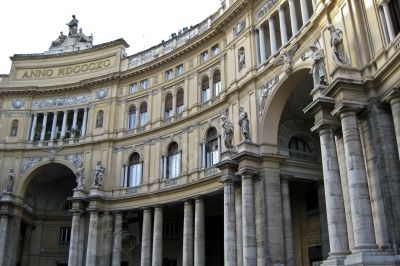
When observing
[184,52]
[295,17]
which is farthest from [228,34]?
[295,17]

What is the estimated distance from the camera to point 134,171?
39312 millimetres

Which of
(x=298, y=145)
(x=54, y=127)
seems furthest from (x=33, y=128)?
(x=298, y=145)

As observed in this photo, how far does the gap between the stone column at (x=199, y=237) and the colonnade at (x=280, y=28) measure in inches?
434

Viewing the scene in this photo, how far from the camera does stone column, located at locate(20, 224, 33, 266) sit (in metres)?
42.6

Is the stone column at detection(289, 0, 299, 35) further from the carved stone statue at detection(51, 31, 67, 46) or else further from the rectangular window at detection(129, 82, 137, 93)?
the carved stone statue at detection(51, 31, 67, 46)

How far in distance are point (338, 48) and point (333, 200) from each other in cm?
715

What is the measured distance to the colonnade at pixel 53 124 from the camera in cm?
4350

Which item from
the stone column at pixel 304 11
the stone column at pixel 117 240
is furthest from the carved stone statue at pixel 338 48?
the stone column at pixel 117 240

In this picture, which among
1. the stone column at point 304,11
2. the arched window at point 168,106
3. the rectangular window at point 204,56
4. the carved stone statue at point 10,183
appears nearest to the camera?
the stone column at point 304,11

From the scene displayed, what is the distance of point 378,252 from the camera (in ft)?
56.1

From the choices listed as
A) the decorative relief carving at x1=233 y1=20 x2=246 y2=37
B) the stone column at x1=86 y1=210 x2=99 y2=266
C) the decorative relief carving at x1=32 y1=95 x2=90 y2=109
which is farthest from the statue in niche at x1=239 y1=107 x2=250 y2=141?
the decorative relief carving at x1=32 y1=95 x2=90 y2=109

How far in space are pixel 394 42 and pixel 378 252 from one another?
850 cm

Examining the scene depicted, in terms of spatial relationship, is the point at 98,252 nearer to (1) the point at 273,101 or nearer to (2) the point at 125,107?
(2) the point at 125,107

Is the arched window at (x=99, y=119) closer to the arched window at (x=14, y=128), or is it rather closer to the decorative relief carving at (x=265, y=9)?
the arched window at (x=14, y=128)
